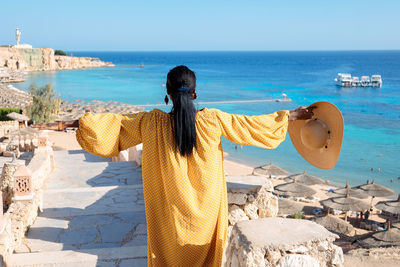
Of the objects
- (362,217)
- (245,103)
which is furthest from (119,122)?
(245,103)

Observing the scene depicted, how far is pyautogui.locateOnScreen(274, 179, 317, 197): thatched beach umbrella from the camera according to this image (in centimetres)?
1438

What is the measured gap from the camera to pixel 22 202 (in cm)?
479

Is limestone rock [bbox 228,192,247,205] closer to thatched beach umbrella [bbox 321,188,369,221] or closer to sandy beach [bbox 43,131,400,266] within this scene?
sandy beach [bbox 43,131,400,266]

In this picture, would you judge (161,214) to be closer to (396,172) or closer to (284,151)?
(396,172)

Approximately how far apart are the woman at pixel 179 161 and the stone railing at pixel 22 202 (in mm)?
1738

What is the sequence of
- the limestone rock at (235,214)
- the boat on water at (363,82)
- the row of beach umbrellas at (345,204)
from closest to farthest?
1. the limestone rock at (235,214)
2. the row of beach umbrellas at (345,204)
3. the boat on water at (363,82)

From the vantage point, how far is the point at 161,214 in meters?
2.22

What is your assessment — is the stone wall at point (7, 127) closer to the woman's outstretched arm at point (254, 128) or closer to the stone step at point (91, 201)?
the stone step at point (91, 201)

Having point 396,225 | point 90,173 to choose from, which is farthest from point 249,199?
point 396,225

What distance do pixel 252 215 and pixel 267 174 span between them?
14.0m

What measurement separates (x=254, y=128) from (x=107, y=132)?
2.79 feet

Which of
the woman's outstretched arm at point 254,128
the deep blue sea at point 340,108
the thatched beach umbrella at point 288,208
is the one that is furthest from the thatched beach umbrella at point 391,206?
the woman's outstretched arm at point 254,128

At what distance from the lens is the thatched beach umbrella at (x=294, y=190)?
14.4 meters

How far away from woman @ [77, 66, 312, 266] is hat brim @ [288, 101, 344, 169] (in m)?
0.72
